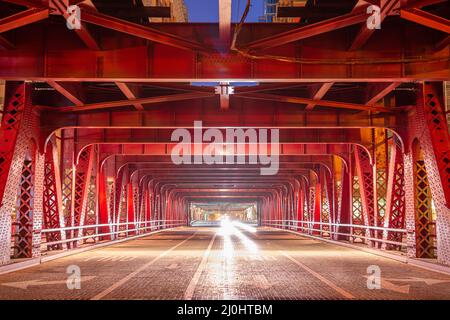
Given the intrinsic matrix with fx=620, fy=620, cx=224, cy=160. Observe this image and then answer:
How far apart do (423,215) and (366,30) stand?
7.57 m

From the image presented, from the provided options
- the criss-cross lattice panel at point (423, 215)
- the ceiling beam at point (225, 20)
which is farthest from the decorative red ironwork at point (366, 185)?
the ceiling beam at point (225, 20)

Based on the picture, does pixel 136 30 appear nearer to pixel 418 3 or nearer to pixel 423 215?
pixel 418 3

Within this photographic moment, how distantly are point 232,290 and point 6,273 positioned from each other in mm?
6880

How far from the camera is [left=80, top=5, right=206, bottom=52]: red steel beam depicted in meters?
13.0

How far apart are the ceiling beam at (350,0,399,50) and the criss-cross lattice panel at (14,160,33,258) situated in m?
10.9

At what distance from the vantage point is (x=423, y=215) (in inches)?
756

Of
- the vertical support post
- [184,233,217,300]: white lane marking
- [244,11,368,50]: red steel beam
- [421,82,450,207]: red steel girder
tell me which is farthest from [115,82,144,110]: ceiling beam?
[421,82,450,207]: red steel girder

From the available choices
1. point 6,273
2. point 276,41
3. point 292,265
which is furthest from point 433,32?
point 6,273

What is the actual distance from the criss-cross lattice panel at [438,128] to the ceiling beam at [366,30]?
3.21 meters

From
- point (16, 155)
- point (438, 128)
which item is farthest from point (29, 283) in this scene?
point (438, 128)

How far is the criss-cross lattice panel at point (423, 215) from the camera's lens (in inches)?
752

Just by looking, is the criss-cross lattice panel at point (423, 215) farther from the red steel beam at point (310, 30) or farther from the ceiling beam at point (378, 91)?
the red steel beam at point (310, 30)

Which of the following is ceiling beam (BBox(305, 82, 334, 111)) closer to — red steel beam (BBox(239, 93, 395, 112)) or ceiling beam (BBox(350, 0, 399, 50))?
red steel beam (BBox(239, 93, 395, 112))
